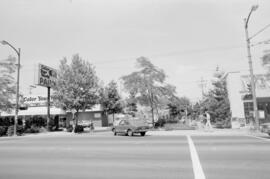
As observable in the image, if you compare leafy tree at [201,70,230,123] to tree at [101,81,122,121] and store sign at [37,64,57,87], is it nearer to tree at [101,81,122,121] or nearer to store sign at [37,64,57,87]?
tree at [101,81,122,121]

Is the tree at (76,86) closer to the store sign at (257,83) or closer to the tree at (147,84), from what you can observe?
the tree at (147,84)

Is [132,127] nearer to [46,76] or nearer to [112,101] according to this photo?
[46,76]

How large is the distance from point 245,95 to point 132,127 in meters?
14.4

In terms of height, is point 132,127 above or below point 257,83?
below

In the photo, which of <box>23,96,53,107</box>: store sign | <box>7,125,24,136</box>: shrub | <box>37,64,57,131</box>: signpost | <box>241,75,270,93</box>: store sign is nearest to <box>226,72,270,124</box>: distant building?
<box>241,75,270,93</box>: store sign

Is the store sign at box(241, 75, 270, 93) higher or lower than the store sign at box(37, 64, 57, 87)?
lower

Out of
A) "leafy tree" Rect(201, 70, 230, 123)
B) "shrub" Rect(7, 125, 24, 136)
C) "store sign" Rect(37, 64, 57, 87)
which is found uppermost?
"store sign" Rect(37, 64, 57, 87)

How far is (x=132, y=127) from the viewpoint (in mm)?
20641

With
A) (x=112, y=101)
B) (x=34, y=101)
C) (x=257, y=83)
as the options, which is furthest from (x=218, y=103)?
(x=34, y=101)

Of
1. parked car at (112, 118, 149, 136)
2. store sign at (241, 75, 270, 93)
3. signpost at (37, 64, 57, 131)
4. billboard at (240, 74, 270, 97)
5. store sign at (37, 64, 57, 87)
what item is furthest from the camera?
store sign at (37, 64, 57, 87)

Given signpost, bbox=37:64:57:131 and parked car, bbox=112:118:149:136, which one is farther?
signpost, bbox=37:64:57:131

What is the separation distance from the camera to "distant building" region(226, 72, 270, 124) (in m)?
27.0

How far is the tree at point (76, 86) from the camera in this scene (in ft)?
94.8

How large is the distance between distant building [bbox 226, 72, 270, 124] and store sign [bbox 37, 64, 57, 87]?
23.4m
